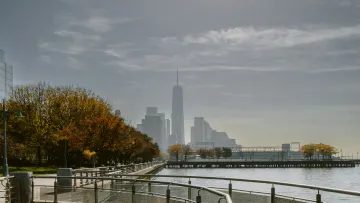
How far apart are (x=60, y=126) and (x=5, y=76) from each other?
237 ft

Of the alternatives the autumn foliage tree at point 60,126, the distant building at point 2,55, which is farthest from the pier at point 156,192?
the distant building at point 2,55

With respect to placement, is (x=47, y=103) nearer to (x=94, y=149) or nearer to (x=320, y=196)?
(x=94, y=149)

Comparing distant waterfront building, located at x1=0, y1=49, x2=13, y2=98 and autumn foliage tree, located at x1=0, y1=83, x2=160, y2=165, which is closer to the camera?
autumn foliage tree, located at x1=0, y1=83, x2=160, y2=165

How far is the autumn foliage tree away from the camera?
230ft

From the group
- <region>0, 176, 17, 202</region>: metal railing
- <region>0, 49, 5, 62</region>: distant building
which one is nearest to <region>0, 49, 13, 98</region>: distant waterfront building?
<region>0, 49, 5, 62</region>: distant building

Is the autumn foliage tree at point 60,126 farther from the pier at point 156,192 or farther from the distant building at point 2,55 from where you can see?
the distant building at point 2,55

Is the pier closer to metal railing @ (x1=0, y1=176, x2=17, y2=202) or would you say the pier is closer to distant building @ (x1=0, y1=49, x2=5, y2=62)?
metal railing @ (x1=0, y1=176, x2=17, y2=202)

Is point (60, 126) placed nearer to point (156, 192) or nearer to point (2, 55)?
point (156, 192)

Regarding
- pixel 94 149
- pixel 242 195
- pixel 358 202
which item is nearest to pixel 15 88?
pixel 94 149

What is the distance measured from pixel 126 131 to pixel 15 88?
1955 centimetres

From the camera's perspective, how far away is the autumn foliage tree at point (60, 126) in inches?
2766

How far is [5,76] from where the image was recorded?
14150cm

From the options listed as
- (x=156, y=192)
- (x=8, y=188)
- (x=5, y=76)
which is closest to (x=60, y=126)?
(x=8, y=188)

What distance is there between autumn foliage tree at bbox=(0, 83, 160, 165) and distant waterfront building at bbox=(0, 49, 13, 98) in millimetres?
56291
